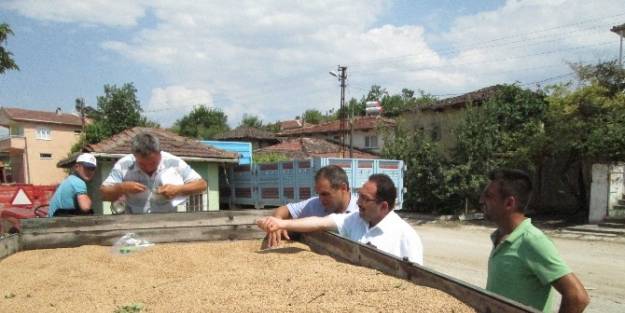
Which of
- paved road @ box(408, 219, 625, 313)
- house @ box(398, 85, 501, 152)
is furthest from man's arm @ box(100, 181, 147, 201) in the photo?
house @ box(398, 85, 501, 152)

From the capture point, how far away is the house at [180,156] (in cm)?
1138

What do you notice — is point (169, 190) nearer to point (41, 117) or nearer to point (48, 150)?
point (48, 150)

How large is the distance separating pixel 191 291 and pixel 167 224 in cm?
144

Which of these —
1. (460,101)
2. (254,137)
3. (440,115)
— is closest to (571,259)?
(440,115)

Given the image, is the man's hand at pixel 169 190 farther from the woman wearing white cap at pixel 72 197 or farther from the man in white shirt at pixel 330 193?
the woman wearing white cap at pixel 72 197

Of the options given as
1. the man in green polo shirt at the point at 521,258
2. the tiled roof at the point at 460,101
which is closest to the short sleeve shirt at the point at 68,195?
the man in green polo shirt at the point at 521,258

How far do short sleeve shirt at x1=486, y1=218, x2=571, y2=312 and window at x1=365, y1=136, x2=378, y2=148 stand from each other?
2830 cm

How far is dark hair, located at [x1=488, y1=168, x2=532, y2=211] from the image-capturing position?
2.21 m

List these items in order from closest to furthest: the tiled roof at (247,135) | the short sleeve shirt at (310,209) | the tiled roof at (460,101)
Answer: the short sleeve shirt at (310,209), the tiled roof at (460,101), the tiled roof at (247,135)

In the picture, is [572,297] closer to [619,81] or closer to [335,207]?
[335,207]

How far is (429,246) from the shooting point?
32.9 feet

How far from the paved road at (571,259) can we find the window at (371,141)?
59.9ft

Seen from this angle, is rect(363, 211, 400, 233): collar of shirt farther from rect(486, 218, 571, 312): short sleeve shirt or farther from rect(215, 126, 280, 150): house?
rect(215, 126, 280, 150): house

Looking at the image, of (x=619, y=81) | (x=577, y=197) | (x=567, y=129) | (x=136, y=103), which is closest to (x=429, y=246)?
(x=567, y=129)
